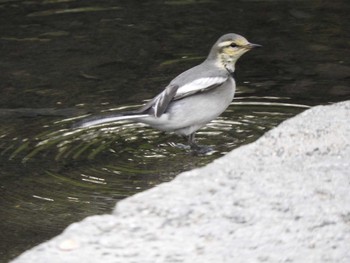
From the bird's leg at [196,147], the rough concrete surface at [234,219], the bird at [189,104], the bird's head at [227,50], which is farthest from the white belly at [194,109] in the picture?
the rough concrete surface at [234,219]

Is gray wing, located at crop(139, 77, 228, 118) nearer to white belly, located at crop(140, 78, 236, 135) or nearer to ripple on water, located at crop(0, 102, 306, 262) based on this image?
white belly, located at crop(140, 78, 236, 135)

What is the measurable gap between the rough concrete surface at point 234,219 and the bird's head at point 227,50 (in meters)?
3.33

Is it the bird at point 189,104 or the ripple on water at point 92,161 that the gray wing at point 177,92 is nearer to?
the bird at point 189,104

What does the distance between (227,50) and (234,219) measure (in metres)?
4.21

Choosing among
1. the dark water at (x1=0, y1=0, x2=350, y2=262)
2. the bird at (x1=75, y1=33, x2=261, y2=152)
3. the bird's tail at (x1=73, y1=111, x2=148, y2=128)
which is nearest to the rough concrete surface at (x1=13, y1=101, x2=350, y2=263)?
the dark water at (x1=0, y1=0, x2=350, y2=262)

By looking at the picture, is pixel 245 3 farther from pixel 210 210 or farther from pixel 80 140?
pixel 210 210

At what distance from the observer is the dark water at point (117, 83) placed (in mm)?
6953

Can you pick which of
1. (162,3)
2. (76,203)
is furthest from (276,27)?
(76,203)

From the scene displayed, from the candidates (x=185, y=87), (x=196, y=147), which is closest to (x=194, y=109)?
(x=185, y=87)

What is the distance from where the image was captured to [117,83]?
9352 mm

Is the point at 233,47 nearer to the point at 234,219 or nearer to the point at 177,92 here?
the point at 177,92

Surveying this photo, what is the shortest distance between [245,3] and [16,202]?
5562 millimetres

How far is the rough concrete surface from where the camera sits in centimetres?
397

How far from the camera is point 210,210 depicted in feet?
14.1
